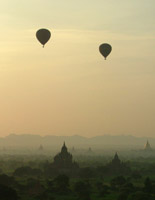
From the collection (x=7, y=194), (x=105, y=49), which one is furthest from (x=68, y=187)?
(x=105, y=49)

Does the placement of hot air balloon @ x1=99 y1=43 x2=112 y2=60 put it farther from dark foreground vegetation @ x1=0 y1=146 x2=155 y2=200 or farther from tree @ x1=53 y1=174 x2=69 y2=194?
tree @ x1=53 y1=174 x2=69 y2=194

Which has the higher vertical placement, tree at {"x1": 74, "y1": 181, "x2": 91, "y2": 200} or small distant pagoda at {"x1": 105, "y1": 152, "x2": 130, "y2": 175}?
small distant pagoda at {"x1": 105, "y1": 152, "x2": 130, "y2": 175}

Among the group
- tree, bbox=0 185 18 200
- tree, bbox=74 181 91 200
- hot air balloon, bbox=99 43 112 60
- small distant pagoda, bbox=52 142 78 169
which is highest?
hot air balloon, bbox=99 43 112 60

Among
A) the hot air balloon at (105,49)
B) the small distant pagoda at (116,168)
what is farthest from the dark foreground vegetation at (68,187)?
the hot air balloon at (105,49)

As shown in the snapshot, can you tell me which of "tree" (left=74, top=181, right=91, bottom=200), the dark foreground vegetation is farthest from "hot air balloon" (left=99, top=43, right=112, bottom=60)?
"tree" (left=74, top=181, right=91, bottom=200)

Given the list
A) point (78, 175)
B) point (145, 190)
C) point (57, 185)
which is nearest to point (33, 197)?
point (57, 185)

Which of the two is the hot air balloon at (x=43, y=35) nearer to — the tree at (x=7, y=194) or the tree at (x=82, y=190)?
the tree at (x=82, y=190)

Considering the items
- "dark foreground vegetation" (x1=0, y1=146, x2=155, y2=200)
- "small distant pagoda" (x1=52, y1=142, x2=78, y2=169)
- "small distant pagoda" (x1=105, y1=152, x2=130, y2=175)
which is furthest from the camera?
"small distant pagoda" (x1=105, y1=152, x2=130, y2=175)
